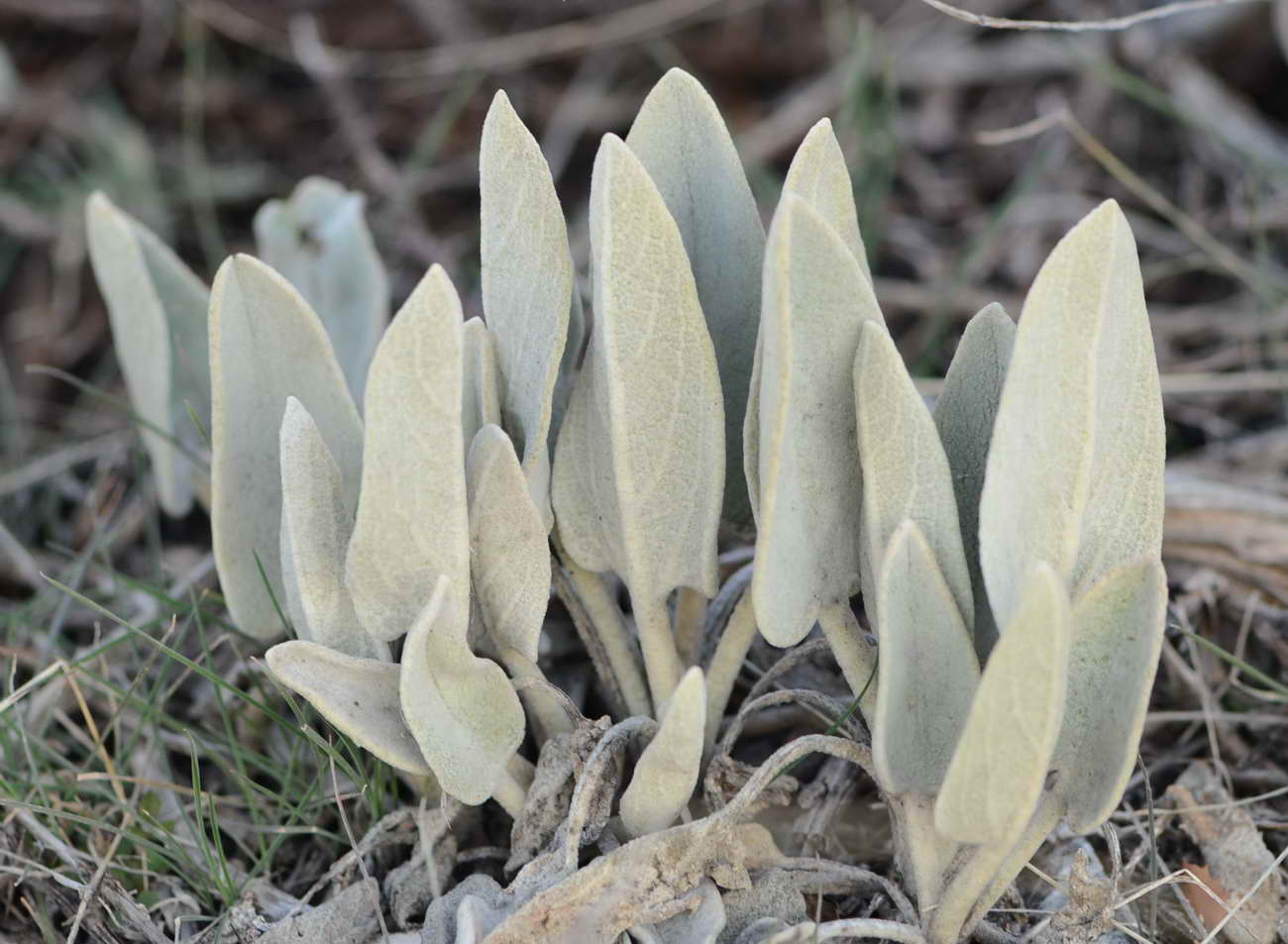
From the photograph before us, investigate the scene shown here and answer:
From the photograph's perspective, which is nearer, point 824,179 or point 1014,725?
point 1014,725

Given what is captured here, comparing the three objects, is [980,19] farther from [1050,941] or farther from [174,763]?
[174,763]

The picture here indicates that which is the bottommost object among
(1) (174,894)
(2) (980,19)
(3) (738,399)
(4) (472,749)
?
(1) (174,894)

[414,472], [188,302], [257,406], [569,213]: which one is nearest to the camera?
[414,472]

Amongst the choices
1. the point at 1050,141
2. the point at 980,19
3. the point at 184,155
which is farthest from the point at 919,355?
the point at 184,155

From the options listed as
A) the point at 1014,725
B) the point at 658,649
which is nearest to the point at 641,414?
the point at 658,649

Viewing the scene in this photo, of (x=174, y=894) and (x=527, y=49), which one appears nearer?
(x=174, y=894)

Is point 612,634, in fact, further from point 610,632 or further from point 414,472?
point 414,472
